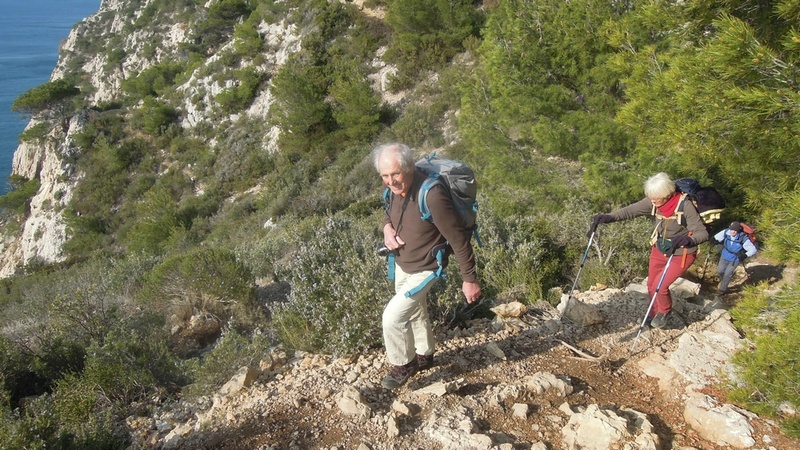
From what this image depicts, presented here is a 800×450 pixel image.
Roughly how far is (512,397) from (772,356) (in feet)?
4.56

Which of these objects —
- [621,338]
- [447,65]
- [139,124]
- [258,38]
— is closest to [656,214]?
[621,338]

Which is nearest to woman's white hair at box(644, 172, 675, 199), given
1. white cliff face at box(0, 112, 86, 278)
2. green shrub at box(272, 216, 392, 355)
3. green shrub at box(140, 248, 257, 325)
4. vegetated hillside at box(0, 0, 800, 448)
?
vegetated hillside at box(0, 0, 800, 448)

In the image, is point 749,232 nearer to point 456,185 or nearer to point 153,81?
point 456,185

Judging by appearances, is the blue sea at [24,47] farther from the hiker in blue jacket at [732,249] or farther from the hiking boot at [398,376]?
the hiker in blue jacket at [732,249]

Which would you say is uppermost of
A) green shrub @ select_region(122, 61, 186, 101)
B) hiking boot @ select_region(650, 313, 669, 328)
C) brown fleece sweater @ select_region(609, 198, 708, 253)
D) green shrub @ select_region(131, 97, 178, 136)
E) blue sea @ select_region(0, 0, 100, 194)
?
blue sea @ select_region(0, 0, 100, 194)

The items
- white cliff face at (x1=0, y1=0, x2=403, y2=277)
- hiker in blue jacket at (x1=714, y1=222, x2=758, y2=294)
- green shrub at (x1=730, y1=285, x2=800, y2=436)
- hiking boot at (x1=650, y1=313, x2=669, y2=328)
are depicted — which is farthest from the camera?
white cliff face at (x1=0, y1=0, x2=403, y2=277)

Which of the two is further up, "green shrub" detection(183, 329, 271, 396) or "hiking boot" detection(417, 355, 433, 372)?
"green shrub" detection(183, 329, 271, 396)

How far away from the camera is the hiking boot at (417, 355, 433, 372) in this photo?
3236 millimetres

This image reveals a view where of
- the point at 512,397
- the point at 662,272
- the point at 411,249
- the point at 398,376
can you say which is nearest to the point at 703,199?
the point at 662,272

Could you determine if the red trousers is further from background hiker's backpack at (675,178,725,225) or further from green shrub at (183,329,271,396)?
green shrub at (183,329,271,396)

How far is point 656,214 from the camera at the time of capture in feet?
12.3

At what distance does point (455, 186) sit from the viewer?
104 inches

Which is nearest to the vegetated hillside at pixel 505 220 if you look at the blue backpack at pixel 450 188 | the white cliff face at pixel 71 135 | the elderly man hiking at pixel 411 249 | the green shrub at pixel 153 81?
the elderly man hiking at pixel 411 249

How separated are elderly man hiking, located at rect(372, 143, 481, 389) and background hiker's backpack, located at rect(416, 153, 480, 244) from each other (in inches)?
1.8
